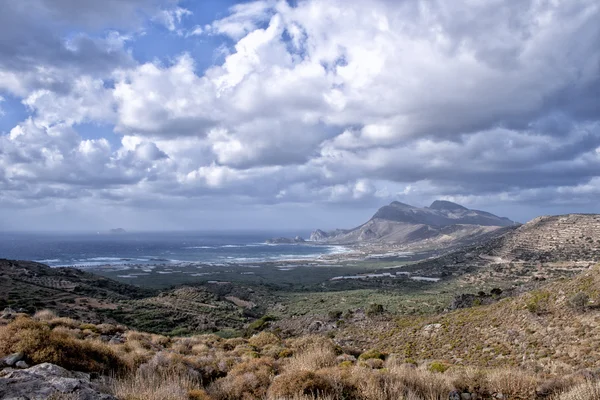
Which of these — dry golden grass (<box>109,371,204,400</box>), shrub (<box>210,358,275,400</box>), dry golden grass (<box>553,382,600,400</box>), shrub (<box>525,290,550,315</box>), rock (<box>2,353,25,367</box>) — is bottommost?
shrub (<box>525,290,550,315</box>)

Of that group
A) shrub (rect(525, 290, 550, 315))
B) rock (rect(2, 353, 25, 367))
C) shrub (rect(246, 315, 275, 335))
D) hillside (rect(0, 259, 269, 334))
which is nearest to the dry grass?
rock (rect(2, 353, 25, 367))

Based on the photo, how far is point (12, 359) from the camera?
7.44 meters

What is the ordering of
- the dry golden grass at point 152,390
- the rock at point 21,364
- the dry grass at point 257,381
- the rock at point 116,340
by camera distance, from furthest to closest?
1. the rock at point 116,340
2. the rock at point 21,364
3. the dry grass at point 257,381
4. the dry golden grass at point 152,390

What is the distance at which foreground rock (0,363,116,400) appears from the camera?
5555mm

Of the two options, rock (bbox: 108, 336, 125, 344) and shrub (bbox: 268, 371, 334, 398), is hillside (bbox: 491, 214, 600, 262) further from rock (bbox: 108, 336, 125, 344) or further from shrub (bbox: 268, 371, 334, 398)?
rock (bbox: 108, 336, 125, 344)

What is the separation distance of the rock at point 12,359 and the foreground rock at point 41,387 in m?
0.87

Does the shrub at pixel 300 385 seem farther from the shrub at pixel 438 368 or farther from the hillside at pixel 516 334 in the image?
the hillside at pixel 516 334

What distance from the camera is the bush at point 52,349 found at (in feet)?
25.8

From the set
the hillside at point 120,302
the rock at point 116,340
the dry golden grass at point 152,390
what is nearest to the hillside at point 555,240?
the hillside at point 120,302

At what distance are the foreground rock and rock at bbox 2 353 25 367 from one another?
2.84ft

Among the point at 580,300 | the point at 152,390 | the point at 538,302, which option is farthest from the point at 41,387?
the point at 538,302

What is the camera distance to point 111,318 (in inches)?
1377

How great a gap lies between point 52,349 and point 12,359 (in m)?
0.74

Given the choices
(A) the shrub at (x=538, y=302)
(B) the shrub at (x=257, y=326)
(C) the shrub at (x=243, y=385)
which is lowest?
(B) the shrub at (x=257, y=326)
